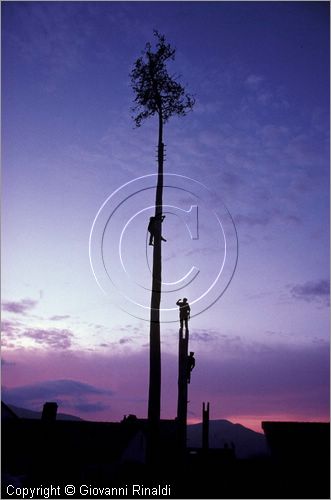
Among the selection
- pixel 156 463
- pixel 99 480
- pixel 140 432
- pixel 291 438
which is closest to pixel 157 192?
pixel 156 463

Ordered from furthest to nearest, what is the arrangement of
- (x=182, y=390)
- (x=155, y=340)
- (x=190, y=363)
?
(x=155, y=340) < (x=190, y=363) < (x=182, y=390)

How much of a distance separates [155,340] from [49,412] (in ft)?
39.0

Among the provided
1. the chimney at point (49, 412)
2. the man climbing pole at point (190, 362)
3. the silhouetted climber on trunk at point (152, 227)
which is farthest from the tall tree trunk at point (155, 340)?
the chimney at point (49, 412)

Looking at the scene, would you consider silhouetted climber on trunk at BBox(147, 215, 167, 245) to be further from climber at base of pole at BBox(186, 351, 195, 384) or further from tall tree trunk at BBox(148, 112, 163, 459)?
climber at base of pole at BBox(186, 351, 195, 384)

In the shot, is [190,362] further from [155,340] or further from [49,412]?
[49,412]

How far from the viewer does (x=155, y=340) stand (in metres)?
13.1

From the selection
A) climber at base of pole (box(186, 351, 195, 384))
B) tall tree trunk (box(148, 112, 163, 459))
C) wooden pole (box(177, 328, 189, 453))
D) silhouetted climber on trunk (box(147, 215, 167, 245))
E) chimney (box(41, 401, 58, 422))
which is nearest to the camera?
wooden pole (box(177, 328, 189, 453))

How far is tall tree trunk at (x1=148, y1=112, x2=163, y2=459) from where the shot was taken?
12.4 meters

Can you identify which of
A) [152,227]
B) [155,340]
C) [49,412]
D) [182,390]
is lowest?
[49,412]

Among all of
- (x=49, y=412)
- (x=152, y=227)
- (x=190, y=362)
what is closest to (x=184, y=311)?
Answer: (x=190, y=362)

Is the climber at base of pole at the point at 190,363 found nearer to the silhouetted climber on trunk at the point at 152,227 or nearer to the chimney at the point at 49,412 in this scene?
the silhouetted climber on trunk at the point at 152,227

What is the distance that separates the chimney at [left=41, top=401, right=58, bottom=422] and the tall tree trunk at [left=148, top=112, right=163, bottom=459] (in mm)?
11201

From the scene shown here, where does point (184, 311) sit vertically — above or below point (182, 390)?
above

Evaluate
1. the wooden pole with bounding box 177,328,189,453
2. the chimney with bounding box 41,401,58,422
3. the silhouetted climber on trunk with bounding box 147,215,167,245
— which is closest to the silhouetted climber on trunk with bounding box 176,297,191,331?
the wooden pole with bounding box 177,328,189,453
